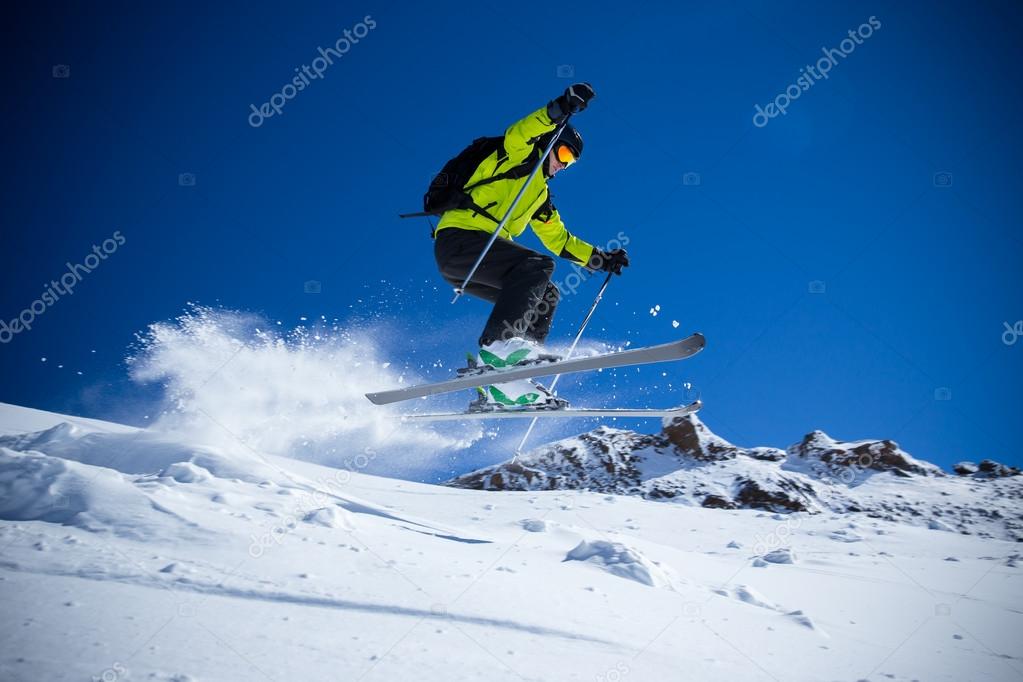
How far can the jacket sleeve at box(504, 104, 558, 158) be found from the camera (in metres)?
4.20

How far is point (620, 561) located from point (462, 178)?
361 centimetres

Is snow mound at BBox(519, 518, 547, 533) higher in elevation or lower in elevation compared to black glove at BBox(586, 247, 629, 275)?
lower

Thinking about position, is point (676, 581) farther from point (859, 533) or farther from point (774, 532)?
point (859, 533)

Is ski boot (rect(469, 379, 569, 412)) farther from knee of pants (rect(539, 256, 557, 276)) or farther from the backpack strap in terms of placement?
the backpack strap

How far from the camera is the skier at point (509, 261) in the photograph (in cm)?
455

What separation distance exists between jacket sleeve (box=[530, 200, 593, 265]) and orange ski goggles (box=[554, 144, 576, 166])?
788 millimetres

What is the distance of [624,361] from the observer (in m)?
4.25

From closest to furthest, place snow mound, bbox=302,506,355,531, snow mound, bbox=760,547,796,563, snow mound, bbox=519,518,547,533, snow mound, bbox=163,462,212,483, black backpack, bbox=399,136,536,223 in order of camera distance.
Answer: snow mound, bbox=302,506,355,531, black backpack, bbox=399,136,536,223, snow mound, bbox=163,462,212,483, snow mound, bbox=519,518,547,533, snow mound, bbox=760,547,796,563

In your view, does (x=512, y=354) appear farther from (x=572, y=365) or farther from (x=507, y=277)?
(x=507, y=277)

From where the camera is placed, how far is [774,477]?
2806 cm

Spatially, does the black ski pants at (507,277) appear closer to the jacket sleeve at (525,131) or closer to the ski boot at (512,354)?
the ski boot at (512,354)

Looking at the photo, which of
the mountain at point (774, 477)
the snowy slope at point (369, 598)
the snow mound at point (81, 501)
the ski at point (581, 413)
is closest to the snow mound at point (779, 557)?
the snowy slope at point (369, 598)

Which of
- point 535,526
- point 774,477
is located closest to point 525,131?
point 535,526

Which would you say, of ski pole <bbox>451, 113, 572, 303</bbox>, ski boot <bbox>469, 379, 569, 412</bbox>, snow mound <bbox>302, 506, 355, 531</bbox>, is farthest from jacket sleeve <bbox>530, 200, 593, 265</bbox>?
snow mound <bbox>302, 506, 355, 531</bbox>
